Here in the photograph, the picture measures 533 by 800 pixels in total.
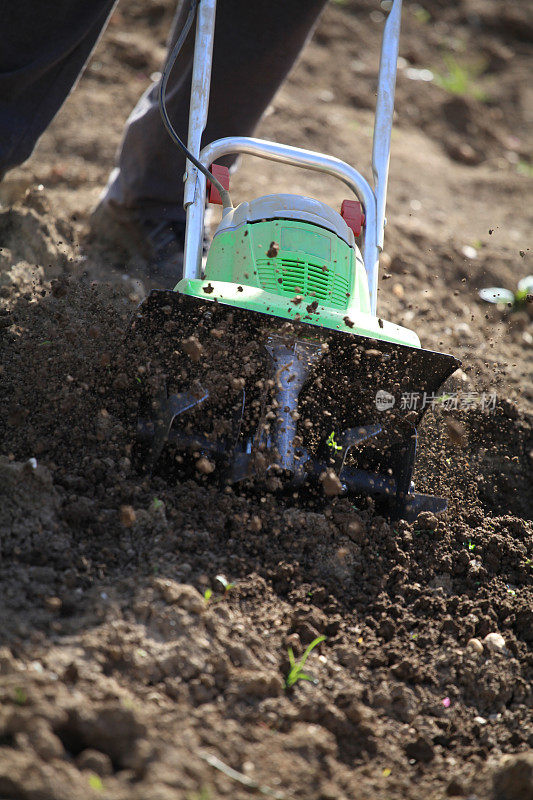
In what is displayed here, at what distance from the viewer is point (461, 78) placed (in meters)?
6.55

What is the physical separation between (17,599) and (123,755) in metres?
0.42

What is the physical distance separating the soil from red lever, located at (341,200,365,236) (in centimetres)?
78

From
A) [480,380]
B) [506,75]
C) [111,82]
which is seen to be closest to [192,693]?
[480,380]

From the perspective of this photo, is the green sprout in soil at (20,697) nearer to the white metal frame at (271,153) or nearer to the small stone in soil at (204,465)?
the small stone in soil at (204,465)

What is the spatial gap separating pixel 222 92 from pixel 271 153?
2.01ft

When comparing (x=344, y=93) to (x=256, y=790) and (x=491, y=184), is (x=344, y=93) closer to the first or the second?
(x=491, y=184)

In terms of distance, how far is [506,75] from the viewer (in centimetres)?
707

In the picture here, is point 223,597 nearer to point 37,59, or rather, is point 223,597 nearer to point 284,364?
point 284,364

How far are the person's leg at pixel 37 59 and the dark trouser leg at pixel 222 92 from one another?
1.32 feet

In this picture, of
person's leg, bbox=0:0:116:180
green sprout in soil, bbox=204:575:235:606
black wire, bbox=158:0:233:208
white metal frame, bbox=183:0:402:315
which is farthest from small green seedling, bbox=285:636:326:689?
person's leg, bbox=0:0:116:180

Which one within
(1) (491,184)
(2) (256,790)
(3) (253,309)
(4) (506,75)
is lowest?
(2) (256,790)

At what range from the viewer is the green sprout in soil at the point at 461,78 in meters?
6.45

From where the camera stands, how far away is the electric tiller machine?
Answer: 73.7 inches

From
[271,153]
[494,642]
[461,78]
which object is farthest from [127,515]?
[461,78]
